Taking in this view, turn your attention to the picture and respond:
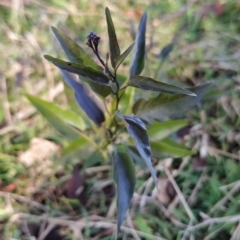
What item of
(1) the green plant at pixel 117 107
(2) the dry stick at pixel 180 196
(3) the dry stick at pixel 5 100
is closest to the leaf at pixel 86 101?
(1) the green plant at pixel 117 107

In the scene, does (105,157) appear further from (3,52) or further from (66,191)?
(3,52)

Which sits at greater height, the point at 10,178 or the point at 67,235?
the point at 10,178

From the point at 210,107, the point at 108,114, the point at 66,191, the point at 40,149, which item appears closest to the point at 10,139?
the point at 40,149

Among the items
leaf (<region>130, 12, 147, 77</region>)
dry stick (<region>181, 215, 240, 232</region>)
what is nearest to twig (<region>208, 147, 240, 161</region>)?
dry stick (<region>181, 215, 240, 232</region>)

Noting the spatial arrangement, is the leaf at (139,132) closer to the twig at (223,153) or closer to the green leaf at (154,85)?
the green leaf at (154,85)

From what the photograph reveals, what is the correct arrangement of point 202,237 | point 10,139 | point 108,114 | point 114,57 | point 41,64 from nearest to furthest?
1. point 114,57
2. point 108,114
3. point 202,237
4. point 10,139
5. point 41,64

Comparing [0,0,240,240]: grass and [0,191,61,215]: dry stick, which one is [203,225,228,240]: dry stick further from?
[0,191,61,215]: dry stick

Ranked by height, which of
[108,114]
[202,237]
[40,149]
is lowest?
[202,237]
